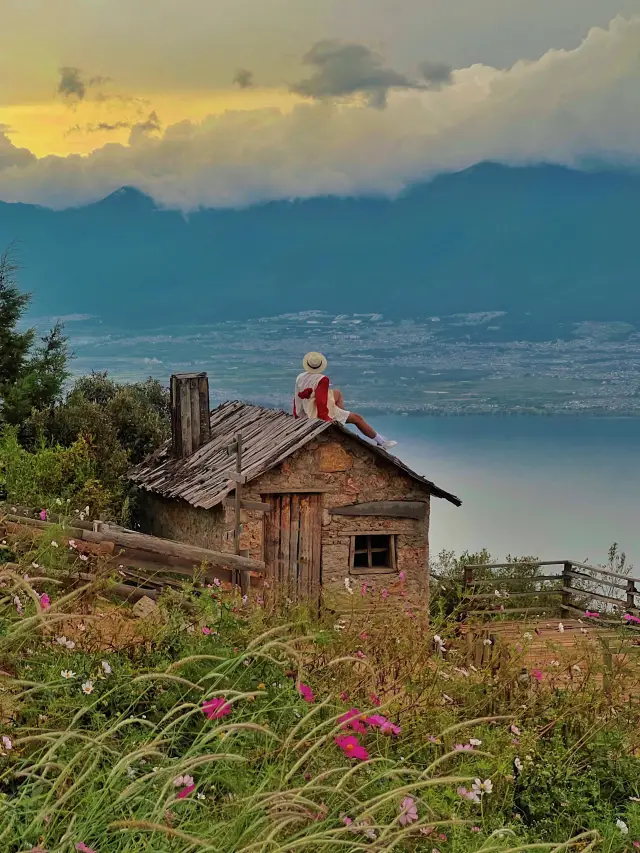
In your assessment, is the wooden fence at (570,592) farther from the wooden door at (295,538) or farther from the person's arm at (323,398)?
the person's arm at (323,398)

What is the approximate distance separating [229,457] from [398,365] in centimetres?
15888

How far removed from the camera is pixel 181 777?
403 cm

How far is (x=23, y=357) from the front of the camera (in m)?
23.7

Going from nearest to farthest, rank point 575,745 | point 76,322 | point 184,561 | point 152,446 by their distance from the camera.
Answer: point 575,745 → point 184,561 → point 152,446 → point 76,322

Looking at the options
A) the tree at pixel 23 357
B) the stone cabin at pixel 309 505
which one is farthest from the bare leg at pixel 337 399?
the tree at pixel 23 357

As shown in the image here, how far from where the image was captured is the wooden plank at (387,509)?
57.7 feet

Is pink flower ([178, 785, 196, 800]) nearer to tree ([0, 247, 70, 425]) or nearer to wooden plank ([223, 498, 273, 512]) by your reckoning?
wooden plank ([223, 498, 273, 512])

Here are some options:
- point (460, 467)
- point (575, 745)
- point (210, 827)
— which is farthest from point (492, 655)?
point (460, 467)

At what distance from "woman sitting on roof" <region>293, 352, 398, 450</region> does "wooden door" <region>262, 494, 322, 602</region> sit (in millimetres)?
1410

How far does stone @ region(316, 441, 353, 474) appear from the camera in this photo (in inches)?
683

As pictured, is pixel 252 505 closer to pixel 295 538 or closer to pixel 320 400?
pixel 295 538

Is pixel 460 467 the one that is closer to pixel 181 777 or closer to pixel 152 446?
pixel 152 446

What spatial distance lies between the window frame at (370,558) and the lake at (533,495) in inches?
2615

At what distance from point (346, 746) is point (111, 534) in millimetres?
4908
